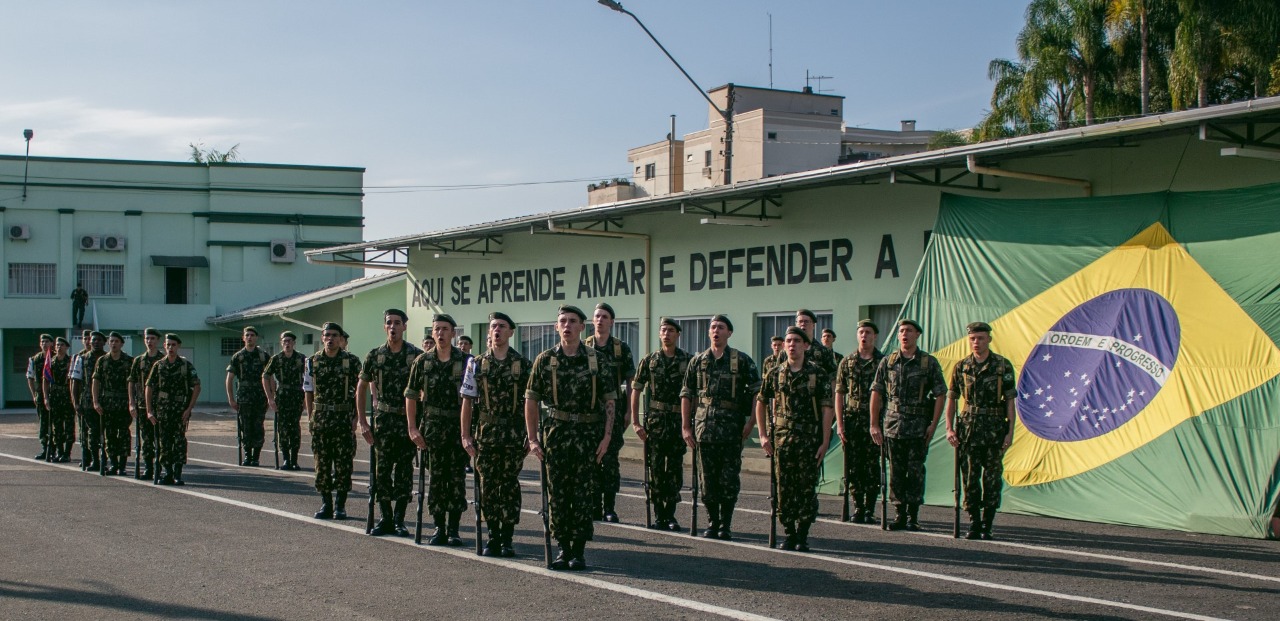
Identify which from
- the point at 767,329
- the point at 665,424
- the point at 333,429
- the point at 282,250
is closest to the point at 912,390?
the point at 665,424

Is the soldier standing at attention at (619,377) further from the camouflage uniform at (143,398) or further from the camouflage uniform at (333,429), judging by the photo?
the camouflage uniform at (143,398)

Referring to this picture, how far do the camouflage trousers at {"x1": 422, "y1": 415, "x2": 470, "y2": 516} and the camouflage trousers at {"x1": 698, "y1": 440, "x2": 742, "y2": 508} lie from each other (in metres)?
2.18

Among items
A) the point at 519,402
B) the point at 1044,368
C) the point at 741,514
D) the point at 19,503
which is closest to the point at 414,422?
the point at 519,402

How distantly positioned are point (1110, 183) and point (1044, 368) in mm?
2368

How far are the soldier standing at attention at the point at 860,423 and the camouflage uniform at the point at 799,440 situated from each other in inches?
77.5

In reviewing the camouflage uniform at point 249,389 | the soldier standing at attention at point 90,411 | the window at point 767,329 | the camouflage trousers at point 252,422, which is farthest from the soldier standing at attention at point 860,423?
the soldier standing at attention at point 90,411

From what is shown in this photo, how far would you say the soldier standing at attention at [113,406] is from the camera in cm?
1619

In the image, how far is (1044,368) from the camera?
13148mm

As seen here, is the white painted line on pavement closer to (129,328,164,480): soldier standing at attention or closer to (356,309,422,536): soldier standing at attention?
(356,309,422,536): soldier standing at attention

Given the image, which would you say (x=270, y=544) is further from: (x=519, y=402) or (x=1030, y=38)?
(x=1030, y=38)

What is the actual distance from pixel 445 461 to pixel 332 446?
2.01 metres

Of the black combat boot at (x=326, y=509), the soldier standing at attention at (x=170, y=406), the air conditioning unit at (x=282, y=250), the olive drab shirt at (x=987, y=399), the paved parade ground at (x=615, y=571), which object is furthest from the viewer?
the air conditioning unit at (x=282, y=250)

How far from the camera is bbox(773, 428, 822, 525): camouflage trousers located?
9977 mm

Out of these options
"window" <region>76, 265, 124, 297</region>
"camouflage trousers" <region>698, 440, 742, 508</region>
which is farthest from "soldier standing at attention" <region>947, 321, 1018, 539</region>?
"window" <region>76, 265, 124, 297</region>
